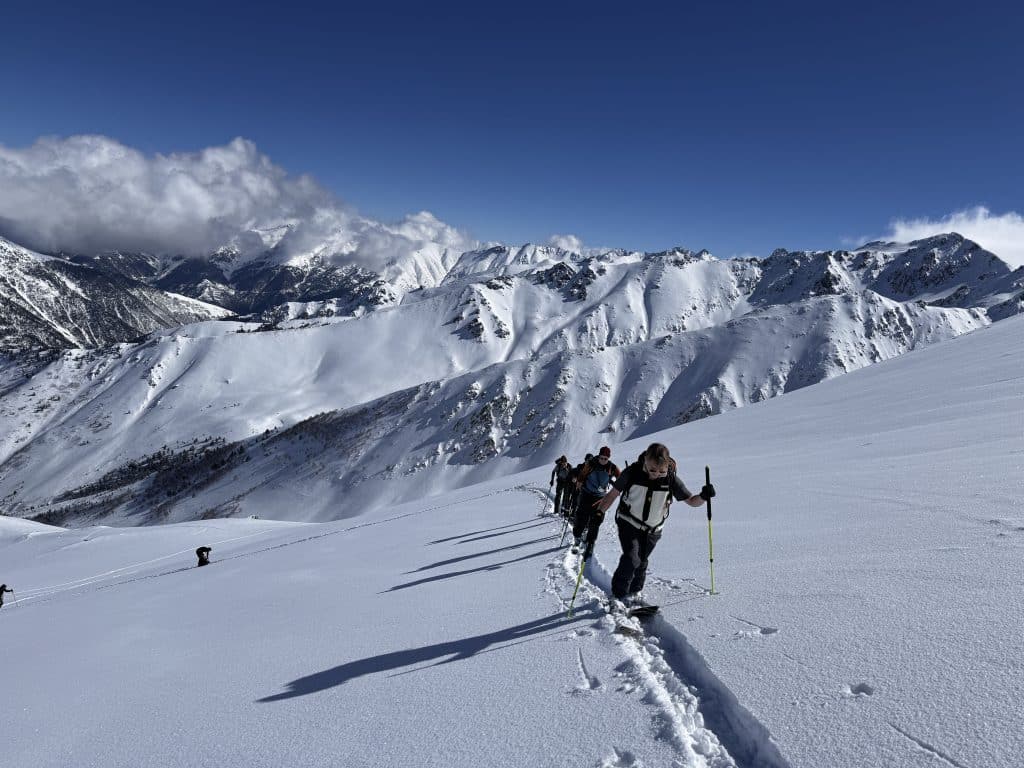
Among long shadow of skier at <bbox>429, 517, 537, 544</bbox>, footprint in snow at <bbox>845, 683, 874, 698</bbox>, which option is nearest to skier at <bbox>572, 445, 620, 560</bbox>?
long shadow of skier at <bbox>429, 517, 537, 544</bbox>

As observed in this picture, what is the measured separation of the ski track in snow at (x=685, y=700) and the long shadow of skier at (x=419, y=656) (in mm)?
610

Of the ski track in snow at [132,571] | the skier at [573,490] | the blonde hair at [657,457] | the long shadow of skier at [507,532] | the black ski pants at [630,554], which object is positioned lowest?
the ski track in snow at [132,571]

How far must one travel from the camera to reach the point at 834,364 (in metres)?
150

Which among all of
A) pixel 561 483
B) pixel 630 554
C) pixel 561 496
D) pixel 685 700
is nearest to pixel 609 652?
pixel 685 700

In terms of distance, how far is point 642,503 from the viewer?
287 inches

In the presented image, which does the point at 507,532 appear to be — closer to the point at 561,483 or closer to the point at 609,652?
the point at 561,483

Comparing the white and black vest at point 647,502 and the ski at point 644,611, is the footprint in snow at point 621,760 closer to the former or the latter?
the ski at point 644,611

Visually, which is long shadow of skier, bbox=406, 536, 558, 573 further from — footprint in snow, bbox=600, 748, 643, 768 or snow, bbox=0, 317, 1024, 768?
footprint in snow, bbox=600, 748, 643, 768

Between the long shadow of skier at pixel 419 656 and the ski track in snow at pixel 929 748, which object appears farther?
the long shadow of skier at pixel 419 656

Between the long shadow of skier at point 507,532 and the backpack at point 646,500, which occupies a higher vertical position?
the backpack at point 646,500

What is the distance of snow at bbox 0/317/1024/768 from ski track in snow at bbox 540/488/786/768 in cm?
2

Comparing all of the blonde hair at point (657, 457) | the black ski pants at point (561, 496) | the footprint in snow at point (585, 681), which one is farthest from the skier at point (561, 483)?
the footprint in snow at point (585, 681)

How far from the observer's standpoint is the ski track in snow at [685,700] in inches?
154

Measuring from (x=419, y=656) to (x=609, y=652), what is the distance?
220 cm
